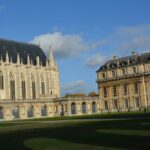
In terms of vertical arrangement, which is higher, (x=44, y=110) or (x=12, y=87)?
(x=12, y=87)

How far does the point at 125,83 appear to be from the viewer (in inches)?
3644

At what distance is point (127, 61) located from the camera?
92.7 meters

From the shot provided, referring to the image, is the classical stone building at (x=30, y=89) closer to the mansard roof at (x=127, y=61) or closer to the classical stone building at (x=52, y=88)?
the classical stone building at (x=52, y=88)

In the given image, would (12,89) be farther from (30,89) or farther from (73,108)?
(73,108)

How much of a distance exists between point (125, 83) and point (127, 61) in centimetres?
584

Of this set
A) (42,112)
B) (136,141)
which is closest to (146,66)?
(42,112)

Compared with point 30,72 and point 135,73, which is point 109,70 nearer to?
point 135,73

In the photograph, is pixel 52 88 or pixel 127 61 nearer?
pixel 127 61

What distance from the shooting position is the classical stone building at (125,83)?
290ft

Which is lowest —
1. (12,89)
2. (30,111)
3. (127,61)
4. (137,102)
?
(30,111)

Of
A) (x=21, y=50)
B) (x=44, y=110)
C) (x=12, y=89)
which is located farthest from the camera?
(x=21, y=50)

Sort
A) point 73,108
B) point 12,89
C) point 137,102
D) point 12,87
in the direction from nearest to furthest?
point 137,102, point 73,108, point 12,89, point 12,87

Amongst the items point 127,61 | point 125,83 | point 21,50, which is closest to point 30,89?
point 21,50

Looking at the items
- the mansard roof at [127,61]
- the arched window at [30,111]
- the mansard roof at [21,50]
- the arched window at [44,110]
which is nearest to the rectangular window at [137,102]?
the mansard roof at [127,61]
